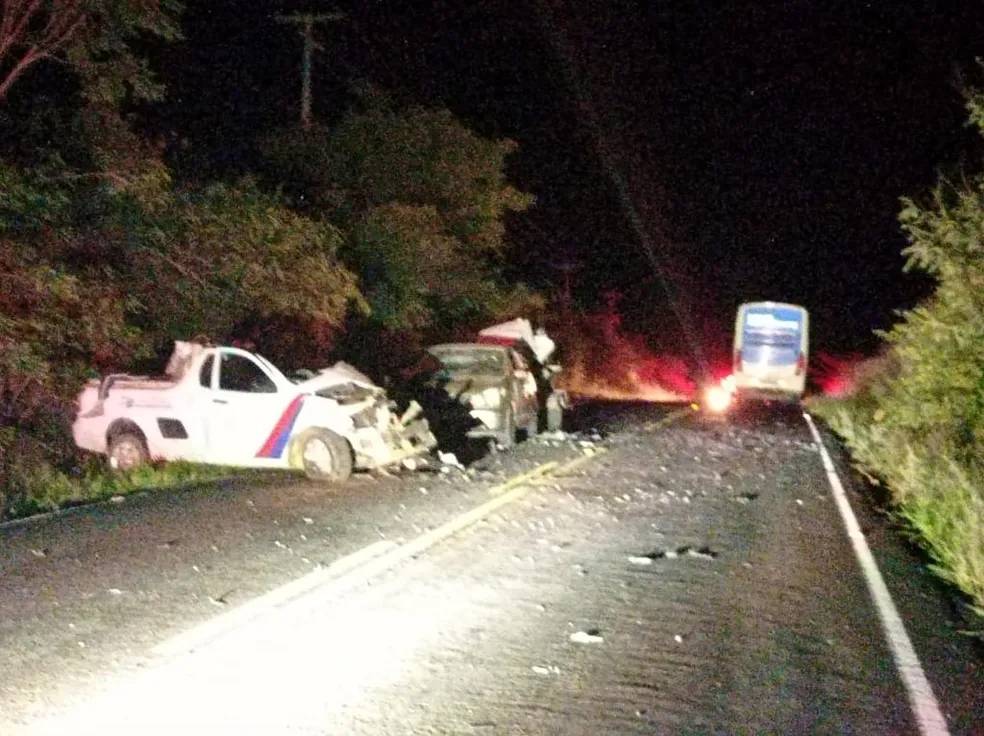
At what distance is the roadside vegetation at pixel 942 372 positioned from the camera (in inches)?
527

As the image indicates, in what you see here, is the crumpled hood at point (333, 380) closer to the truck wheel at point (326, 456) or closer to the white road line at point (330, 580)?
the truck wheel at point (326, 456)

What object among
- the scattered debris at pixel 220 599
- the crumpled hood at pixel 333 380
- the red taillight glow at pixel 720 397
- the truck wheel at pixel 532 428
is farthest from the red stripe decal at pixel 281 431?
the red taillight glow at pixel 720 397

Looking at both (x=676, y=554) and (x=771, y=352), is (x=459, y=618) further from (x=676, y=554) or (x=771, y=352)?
(x=771, y=352)

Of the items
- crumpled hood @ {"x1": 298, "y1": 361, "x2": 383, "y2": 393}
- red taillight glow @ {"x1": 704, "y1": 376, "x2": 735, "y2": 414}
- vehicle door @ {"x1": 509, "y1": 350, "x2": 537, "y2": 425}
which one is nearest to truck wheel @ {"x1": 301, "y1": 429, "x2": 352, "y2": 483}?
crumpled hood @ {"x1": 298, "y1": 361, "x2": 383, "y2": 393}

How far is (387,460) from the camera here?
15805 mm

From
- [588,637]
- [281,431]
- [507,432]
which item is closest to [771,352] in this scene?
[507,432]

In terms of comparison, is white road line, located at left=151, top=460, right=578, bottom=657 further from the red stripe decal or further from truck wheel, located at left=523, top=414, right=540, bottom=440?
truck wheel, located at left=523, top=414, right=540, bottom=440

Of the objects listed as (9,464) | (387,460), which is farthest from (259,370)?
(9,464)

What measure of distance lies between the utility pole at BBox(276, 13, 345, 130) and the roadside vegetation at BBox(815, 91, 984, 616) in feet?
47.1

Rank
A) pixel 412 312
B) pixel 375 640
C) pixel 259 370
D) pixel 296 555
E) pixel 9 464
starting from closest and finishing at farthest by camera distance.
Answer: pixel 375 640 < pixel 296 555 < pixel 9 464 < pixel 259 370 < pixel 412 312

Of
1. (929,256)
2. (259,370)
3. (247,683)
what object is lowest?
(247,683)

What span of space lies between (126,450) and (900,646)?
11.1m

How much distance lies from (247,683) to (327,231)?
12.9 meters

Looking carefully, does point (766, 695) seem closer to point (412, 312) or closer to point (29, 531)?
point (29, 531)
